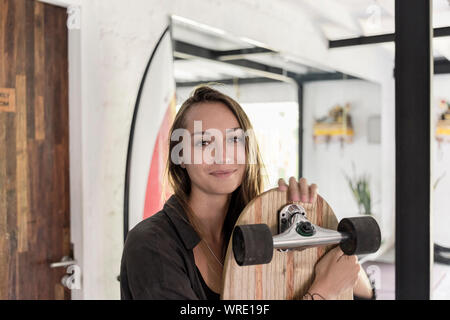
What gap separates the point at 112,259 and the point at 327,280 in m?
1.03

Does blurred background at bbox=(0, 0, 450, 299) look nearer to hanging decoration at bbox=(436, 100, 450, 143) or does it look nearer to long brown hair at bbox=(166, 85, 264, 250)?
hanging decoration at bbox=(436, 100, 450, 143)

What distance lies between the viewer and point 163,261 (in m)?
0.90

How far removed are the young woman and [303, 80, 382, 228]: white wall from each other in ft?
2.32

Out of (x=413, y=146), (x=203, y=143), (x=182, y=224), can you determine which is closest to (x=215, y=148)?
(x=203, y=143)

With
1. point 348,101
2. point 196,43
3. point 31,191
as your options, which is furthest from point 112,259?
point 348,101

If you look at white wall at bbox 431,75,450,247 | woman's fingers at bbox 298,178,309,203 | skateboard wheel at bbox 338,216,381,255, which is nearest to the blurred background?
white wall at bbox 431,75,450,247

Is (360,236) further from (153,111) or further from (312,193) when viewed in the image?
(153,111)

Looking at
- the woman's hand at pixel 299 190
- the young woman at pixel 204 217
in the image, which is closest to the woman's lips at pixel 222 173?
the young woman at pixel 204 217

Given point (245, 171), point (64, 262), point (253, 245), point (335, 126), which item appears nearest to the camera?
point (253, 245)

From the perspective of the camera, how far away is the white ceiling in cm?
121

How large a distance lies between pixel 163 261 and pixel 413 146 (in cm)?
65

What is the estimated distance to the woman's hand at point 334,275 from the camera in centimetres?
92

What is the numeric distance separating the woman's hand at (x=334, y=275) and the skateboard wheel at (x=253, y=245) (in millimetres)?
164

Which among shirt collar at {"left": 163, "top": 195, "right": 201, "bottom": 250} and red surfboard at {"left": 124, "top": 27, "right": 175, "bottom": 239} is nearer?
shirt collar at {"left": 163, "top": 195, "right": 201, "bottom": 250}
